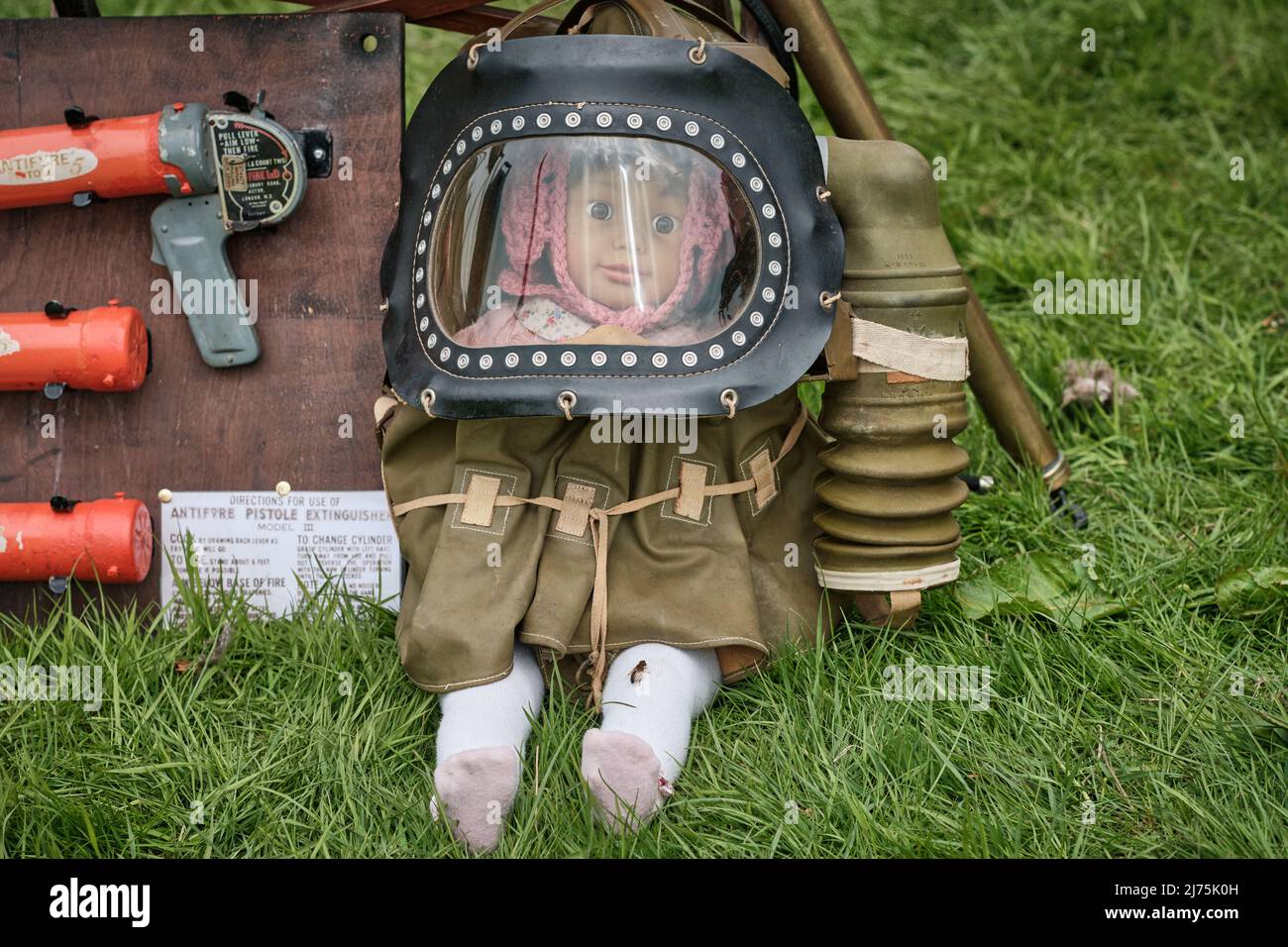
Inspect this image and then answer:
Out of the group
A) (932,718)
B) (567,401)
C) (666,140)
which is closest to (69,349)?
(567,401)

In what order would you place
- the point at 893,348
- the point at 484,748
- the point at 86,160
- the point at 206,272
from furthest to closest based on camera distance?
the point at 206,272
the point at 86,160
the point at 893,348
the point at 484,748

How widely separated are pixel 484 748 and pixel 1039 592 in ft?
3.79

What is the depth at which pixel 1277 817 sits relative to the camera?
1840 mm

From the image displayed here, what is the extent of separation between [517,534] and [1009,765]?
0.90m

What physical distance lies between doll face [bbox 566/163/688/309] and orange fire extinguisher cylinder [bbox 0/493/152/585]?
1.08 meters

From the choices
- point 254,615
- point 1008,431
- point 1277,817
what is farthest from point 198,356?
point 1277,817

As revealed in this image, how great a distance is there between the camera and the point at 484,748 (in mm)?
1885

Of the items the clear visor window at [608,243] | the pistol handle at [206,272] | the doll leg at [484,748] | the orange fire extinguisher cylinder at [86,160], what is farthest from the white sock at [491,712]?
the orange fire extinguisher cylinder at [86,160]

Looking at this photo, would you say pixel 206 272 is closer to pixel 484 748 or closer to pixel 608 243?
pixel 608 243

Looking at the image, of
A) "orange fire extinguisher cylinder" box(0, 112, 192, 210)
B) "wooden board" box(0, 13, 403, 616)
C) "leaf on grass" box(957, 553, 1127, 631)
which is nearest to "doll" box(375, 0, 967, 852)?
"leaf on grass" box(957, 553, 1127, 631)

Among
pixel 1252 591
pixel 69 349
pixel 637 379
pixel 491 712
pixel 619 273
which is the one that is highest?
pixel 619 273

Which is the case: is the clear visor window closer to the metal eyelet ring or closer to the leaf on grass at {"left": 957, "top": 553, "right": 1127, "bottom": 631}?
the metal eyelet ring

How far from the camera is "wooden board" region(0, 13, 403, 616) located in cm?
250
